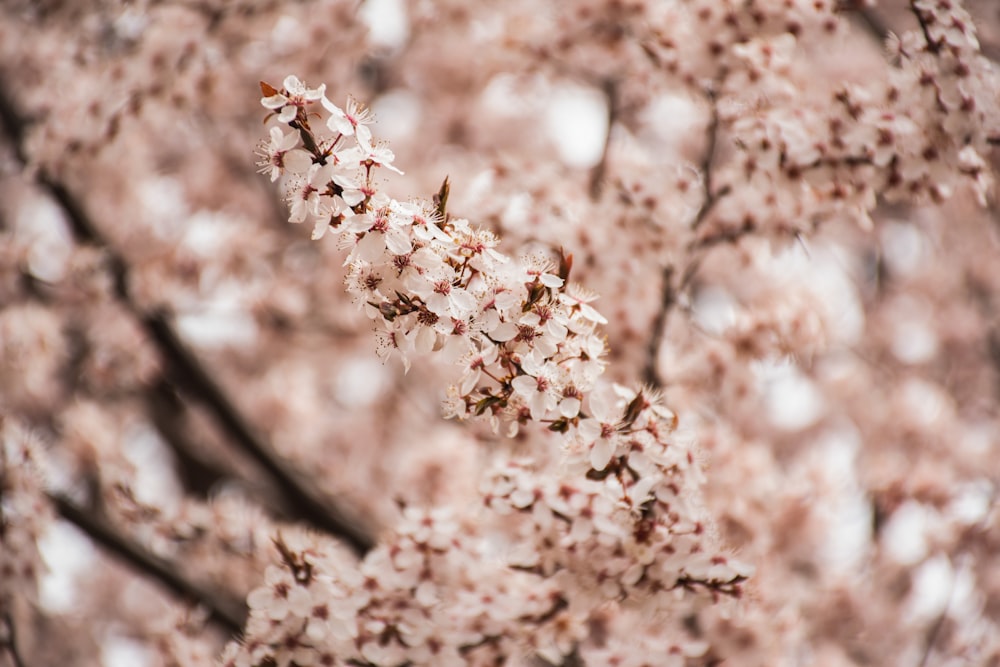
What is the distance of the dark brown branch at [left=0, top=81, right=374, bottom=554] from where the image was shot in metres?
4.53

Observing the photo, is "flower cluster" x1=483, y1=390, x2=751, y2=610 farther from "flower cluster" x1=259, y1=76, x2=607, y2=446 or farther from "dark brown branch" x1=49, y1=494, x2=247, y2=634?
"dark brown branch" x1=49, y1=494, x2=247, y2=634

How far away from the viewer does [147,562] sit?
366 cm

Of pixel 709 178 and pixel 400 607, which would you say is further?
pixel 709 178

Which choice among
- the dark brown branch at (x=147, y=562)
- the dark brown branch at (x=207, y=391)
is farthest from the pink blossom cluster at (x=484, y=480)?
the dark brown branch at (x=207, y=391)

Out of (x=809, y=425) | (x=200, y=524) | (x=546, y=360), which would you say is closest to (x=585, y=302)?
(x=546, y=360)

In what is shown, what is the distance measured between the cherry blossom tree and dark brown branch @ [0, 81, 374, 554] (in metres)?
0.03

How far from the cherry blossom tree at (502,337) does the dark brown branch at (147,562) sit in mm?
21

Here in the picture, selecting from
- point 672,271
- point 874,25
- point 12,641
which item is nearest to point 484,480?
point 672,271

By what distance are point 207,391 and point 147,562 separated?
1368 mm

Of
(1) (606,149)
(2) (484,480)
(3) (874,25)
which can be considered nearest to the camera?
(2) (484,480)

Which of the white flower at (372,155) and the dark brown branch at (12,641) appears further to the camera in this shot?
the dark brown branch at (12,641)

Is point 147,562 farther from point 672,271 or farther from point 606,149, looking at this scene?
point 606,149

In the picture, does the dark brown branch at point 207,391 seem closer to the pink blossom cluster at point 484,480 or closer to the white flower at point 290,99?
the pink blossom cluster at point 484,480

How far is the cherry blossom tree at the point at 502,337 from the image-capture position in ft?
7.98
